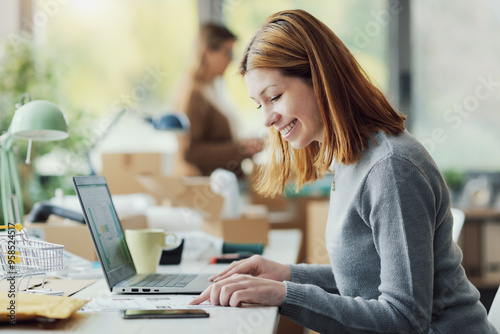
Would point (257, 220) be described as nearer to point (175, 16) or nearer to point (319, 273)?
point (319, 273)

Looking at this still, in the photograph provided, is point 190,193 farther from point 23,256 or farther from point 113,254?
point 23,256

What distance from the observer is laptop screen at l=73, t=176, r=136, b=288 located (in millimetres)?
1218

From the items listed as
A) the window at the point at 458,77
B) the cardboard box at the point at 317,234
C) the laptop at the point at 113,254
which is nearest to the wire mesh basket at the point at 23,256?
the laptop at the point at 113,254

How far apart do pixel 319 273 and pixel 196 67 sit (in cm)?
203

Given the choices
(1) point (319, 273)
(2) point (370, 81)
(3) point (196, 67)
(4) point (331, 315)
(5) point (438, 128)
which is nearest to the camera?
(4) point (331, 315)

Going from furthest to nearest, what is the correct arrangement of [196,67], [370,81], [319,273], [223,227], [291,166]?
[196,67]
[223,227]
[291,166]
[319,273]
[370,81]

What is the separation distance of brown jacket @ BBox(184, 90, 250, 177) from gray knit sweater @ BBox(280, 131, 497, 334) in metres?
2.06

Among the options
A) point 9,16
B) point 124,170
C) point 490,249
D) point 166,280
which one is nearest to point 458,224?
point 166,280

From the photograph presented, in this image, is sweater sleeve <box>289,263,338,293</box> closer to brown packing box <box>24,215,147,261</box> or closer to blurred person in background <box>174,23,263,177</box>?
brown packing box <box>24,215,147,261</box>

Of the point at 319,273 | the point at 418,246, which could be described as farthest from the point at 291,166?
the point at 418,246

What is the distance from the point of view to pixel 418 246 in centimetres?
99

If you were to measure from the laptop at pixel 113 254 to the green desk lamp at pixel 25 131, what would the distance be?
16cm

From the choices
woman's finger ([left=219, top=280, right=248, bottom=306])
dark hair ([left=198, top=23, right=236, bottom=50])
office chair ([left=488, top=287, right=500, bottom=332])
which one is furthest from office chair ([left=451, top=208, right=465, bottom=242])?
dark hair ([left=198, top=23, right=236, bottom=50])

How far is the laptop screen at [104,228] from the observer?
47.9 inches
